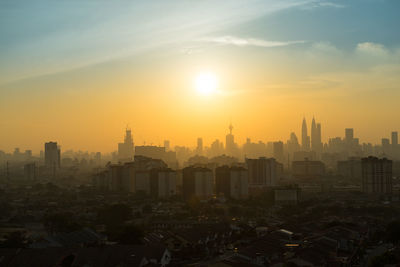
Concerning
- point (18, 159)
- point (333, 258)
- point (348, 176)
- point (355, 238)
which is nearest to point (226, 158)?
point (348, 176)

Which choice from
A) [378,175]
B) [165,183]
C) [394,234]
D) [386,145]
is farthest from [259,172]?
[386,145]

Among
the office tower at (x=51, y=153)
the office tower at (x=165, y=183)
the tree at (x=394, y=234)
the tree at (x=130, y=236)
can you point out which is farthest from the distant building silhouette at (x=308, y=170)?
the tree at (x=130, y=236)

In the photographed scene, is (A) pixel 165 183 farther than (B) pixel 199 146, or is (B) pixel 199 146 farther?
(B) pixel 199 146

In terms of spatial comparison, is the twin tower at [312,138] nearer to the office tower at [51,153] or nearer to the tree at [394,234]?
the office tower at [51,153]

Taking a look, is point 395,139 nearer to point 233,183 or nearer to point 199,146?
point 199,146

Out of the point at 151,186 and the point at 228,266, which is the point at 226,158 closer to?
the point at 151,186

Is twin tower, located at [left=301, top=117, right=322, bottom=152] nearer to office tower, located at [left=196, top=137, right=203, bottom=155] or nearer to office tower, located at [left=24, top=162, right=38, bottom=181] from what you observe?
office tower, located at [left=196, top=137, right=203, bottom=155]
